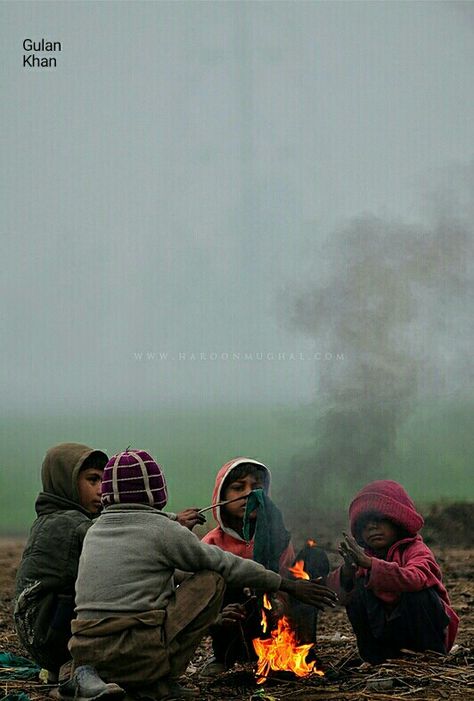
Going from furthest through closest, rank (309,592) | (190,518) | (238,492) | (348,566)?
1. (238,492)
2. (348,566)
3. (190,518)
4. (309,592)

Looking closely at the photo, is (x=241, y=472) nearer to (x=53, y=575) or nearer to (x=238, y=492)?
(x=238, y=492)

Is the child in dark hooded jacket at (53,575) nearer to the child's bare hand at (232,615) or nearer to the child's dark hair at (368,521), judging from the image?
the child's bare hand at (232,615)

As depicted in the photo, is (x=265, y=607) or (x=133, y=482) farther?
(x=265, y=607)

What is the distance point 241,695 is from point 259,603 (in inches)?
16.9

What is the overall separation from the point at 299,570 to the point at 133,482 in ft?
3.43

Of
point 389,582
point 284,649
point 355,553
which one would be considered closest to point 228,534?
point 284,649

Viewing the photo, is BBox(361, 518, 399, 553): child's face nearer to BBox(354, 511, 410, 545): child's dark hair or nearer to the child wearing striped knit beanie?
BBox(354, 511, 410, 545): child's dark hair

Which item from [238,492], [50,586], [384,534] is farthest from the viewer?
[238,492]

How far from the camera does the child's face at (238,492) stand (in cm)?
492

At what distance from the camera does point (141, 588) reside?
3914 millimetres

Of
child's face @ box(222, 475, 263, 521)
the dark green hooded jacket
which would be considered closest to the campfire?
child's face @ box(222, 475, 263, 521)

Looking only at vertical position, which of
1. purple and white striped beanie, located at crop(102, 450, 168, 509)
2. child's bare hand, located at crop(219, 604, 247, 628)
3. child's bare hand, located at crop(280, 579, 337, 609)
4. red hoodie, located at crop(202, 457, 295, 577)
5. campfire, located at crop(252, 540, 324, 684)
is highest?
purple and white striped beanie, located at crop(102, 450, 168, 509)

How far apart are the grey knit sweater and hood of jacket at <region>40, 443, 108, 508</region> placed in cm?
66

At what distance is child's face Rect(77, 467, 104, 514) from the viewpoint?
4707mm
